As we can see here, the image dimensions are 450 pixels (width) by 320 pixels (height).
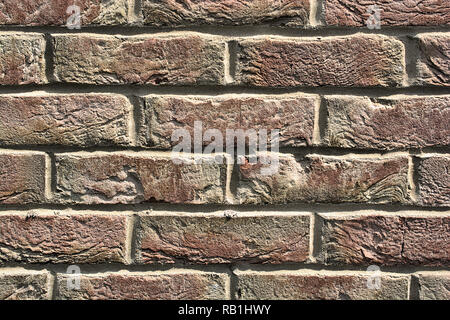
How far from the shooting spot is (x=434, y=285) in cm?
84

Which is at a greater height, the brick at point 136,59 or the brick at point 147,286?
the brick at point 136,59

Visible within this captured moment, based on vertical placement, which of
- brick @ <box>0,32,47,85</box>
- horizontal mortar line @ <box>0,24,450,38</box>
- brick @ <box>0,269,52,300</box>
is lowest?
brick @ <box>0,269,52,300</box>

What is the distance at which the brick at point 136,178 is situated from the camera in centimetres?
81

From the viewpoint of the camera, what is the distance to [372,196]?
2.69ft

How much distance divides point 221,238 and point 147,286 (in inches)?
6.5

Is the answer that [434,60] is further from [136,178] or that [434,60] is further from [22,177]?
[22,177]

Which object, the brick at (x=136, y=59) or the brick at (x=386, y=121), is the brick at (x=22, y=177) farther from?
the brick at (x=386, y=121)

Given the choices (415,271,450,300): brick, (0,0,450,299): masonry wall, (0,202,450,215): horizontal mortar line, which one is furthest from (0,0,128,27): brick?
(415,271,450,300): brick

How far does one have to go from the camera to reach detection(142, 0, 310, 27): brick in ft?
2.60

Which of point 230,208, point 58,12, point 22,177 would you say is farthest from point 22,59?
point 230,208

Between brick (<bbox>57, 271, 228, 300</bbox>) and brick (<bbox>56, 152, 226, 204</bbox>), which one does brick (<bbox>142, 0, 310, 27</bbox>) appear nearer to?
brick (<bbox>56, 152, 226, 204</bbox>)

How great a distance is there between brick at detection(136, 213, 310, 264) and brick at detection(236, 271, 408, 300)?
4 cm

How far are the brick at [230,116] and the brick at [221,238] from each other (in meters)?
0.14

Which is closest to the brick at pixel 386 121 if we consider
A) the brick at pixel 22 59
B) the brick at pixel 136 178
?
the brick at pixel 136 178
